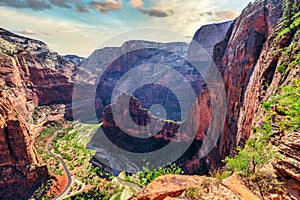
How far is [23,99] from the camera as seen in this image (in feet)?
210

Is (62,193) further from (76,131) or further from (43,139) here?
(76,131)

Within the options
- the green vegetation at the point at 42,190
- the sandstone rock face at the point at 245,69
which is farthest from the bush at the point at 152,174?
the green vegetation at the point at 42,190

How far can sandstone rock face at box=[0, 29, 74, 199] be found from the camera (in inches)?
1266

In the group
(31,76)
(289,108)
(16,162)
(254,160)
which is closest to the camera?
(254,160)

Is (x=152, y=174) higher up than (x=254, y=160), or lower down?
lower down

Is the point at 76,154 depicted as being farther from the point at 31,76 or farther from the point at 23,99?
the point at 31,76

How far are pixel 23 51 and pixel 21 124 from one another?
50669 millimetres

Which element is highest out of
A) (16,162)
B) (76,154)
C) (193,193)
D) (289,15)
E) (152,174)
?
(289,15)

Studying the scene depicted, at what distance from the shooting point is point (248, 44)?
83.8ft

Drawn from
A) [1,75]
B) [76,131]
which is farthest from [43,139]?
[1,75]

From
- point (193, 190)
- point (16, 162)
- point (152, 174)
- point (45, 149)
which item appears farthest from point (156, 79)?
point (193, 190)

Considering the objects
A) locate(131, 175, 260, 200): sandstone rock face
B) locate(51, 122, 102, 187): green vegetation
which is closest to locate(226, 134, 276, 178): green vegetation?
locate(131, 175, 260, 200): sandstone rock face

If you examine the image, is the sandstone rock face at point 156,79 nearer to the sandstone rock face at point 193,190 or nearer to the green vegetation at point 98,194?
the green vegetation at point 98,194

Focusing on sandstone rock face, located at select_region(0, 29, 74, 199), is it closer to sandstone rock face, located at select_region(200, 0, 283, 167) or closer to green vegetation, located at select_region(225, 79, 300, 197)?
sandstone rock face, located at select_region(200, 0, 283, 167)
